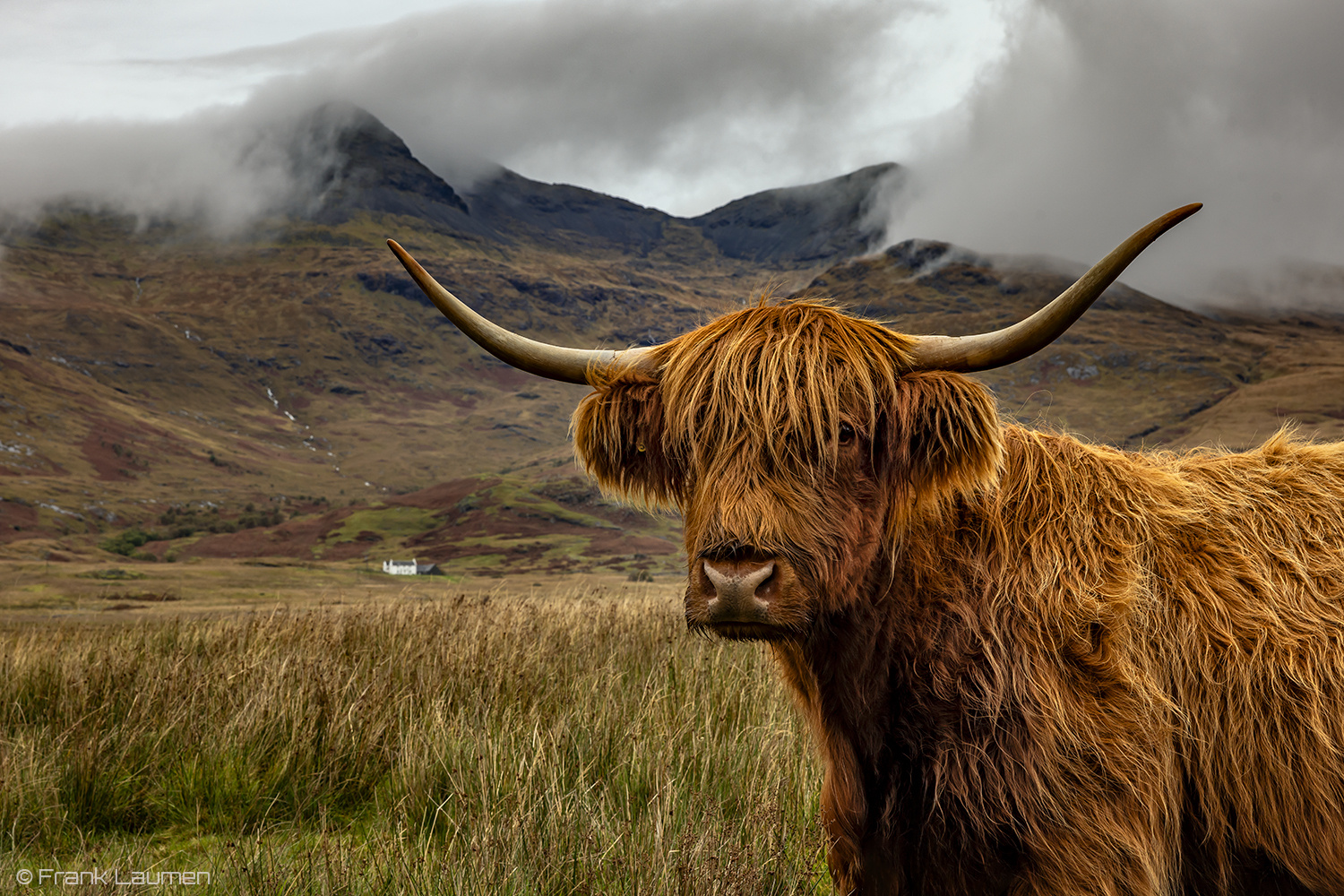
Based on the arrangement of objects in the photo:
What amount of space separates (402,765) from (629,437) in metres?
2.22

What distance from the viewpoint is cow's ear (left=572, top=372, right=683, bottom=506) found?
97.7 inches

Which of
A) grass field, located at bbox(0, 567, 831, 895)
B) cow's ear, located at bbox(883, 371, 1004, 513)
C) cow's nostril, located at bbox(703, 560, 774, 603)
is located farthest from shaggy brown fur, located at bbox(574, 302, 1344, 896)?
grass field, located at bbox(0, 567, 831, 895)

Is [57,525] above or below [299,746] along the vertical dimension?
below

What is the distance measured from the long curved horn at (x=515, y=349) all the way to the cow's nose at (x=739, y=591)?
940mm

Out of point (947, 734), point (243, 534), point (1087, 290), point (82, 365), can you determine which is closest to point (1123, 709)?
point (947, 734)

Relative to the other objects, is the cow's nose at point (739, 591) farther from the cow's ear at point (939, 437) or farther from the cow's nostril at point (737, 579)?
the cow's ear at point (939, 437)

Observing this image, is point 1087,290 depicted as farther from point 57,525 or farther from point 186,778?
point 57,525

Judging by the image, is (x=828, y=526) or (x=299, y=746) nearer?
(x=828, y=526)

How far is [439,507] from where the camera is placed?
9731 centimetres

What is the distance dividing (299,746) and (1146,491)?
405cm

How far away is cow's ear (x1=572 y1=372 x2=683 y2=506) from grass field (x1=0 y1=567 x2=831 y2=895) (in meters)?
0.60

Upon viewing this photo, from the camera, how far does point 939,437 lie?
7.17 ft

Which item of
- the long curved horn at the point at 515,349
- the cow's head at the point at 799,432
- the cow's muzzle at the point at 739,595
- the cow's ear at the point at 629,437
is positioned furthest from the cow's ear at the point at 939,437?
the long curved horn at the point at 515,349

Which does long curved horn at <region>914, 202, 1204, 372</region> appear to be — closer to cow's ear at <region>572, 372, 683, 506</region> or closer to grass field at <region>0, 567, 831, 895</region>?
cow's ear at <region>572, 372, 683, 506</region>
